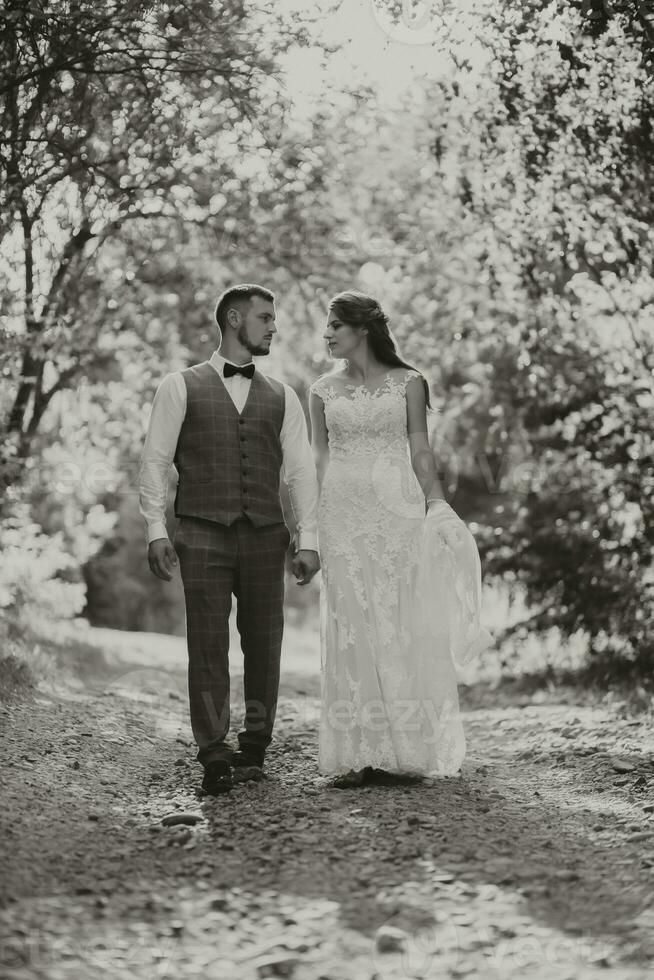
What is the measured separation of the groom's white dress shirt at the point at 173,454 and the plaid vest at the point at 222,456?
0.05m

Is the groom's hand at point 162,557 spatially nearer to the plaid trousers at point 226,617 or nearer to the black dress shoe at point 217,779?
the plaid trousers at point 226,617

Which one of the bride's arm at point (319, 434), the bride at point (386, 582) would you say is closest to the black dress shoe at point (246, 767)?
the bride at point (386, 582)

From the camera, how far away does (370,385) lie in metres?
5.75

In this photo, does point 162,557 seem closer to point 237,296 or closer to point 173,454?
point 173,454

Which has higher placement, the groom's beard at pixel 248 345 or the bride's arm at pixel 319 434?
the groom's beard at pixel 248 345

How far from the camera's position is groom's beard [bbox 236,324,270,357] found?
5.54m

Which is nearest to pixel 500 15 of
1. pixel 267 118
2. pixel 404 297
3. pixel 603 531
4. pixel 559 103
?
pixel 559 103

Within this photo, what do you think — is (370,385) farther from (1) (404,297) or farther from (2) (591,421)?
(1) (404,297)

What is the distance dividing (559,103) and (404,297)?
556cm

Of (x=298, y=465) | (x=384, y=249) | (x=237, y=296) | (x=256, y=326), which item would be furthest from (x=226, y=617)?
(x=384, y=249)

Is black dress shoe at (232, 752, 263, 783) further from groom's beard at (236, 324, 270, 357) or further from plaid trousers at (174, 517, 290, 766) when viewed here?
groom's beard at (236, 324, 270, 357)

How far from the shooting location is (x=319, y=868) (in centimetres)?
389

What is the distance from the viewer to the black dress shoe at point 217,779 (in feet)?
17.0

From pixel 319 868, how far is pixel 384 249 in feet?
33.4
